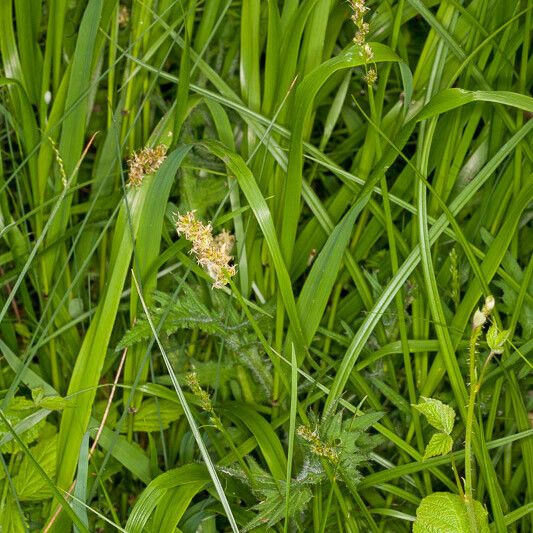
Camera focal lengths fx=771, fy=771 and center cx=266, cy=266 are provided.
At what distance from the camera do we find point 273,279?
1.34 meters

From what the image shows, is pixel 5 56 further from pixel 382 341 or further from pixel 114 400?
pixel 382 341

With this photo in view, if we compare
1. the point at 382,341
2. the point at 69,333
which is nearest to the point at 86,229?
the point at 69,333

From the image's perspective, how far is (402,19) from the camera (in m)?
1.36

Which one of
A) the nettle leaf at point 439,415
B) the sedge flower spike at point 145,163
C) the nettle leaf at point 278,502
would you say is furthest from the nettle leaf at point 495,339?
the sedge flower spike at point 145,163

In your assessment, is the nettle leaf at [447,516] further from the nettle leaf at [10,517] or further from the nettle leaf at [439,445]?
the nettle leaf at [10,517]

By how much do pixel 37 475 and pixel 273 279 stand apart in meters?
0.50

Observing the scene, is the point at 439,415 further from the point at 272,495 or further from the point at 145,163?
the point at 145,163

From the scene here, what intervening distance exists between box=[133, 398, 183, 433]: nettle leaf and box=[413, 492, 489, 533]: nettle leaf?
48 cm

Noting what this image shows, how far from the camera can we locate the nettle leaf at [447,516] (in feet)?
3.19

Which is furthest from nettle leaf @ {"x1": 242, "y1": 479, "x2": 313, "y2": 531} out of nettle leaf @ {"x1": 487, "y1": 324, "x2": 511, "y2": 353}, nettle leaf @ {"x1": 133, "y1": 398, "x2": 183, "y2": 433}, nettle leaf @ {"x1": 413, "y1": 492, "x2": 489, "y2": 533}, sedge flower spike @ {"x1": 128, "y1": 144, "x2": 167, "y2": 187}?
sedge flower spike @ {"x1": 128, "y1": 144, "x2": 167, "y2": 187}

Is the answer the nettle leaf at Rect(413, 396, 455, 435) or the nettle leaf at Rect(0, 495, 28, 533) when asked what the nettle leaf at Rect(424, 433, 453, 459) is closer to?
the nettle leaf at Rect(413, 396, 455, 435)

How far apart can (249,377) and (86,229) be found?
403 mm

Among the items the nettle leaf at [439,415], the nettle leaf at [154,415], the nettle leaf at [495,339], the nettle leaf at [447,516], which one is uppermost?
the nettle leaf at [495,339]

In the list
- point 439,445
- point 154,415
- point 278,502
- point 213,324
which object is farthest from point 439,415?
point 154,415
